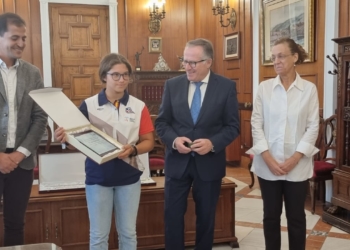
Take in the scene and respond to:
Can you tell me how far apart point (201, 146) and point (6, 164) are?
1039 mm

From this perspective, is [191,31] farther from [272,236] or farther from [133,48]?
[272,236]

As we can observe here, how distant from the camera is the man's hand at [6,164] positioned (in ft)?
6.97

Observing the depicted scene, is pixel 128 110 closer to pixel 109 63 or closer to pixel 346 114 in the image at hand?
pixel 109 63

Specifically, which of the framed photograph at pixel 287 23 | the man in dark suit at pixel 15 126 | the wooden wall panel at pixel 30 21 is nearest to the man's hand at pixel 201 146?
the man in dark suit at pixel 15 126

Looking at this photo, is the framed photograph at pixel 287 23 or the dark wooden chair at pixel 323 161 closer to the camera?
the dark wooden chair at pixel 323 161

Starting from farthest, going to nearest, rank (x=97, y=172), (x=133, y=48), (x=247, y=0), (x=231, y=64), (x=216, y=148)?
(x=133, y=48)
(x=231, y=64)
(x=247, y=0)
(x=216, y=148)
(x=97, y=172)

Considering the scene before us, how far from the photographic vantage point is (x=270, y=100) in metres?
2.45

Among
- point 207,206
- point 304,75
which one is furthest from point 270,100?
point 304,75

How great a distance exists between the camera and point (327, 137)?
440 cm

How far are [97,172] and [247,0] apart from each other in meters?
4.74

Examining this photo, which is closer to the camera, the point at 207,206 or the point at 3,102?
the point at 3,102

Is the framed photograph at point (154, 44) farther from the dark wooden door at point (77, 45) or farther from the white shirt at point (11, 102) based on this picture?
the white shirt at point (11, 102)

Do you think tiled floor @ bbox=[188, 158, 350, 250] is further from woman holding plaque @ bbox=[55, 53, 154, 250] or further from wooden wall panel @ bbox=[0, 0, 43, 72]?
wooden wall panel @ bbox=[0, 0, 43, 72]

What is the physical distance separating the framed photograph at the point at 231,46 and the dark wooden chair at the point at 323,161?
2.39 meters
